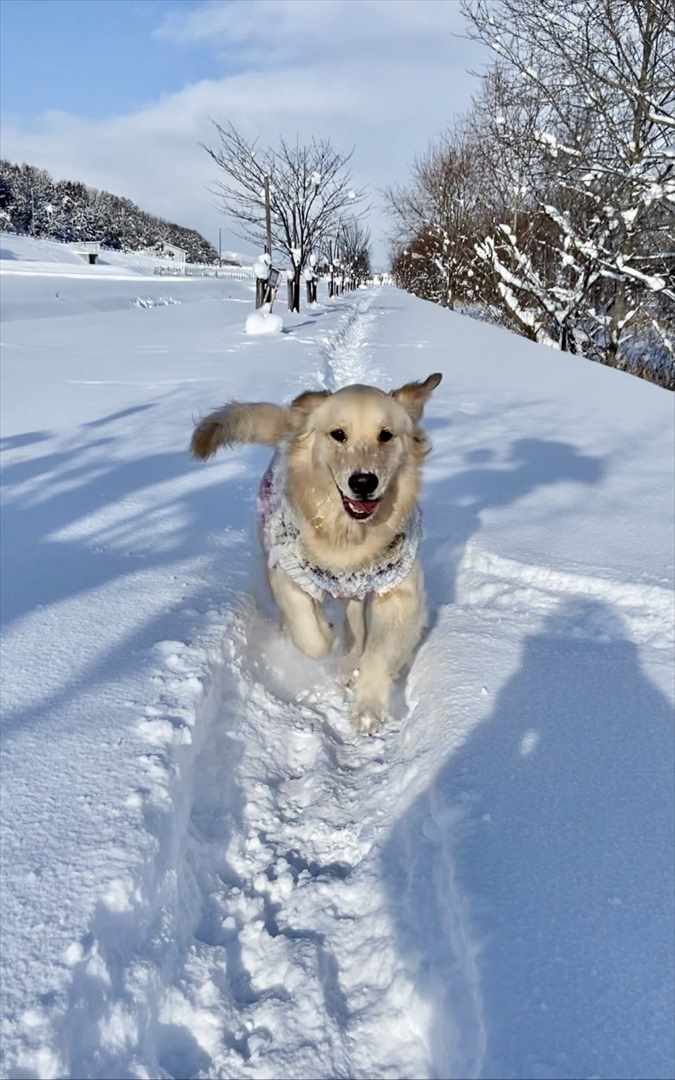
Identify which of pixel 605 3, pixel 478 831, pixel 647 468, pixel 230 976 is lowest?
pixel 230 976

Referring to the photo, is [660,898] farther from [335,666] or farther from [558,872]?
[335,666]

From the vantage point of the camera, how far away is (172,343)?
539 inches

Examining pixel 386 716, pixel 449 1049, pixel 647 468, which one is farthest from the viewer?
pixel 647 468

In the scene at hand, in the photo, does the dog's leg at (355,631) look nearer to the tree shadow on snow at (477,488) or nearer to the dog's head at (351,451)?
the tree shadow on snow at (477,488)

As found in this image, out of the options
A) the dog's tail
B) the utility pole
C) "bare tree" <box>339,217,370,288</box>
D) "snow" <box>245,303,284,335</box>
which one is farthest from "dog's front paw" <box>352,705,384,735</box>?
"bare tree" <box>339,217,370,288</box>

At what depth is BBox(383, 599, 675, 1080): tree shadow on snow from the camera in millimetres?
1109

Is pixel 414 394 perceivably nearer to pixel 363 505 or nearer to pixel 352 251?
pixel 363 505

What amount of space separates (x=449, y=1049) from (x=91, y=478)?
3.94m

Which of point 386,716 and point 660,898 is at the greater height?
point 660,898

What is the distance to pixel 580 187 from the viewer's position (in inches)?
473

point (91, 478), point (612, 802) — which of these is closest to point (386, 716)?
point (612, 802)

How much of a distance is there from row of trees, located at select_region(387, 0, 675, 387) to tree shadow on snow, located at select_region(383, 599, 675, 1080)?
8.12 metres

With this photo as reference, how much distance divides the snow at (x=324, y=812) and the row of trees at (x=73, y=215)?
84592 millimetres

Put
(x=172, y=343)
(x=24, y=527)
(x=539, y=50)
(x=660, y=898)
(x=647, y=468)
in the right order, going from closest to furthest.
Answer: (x=660, y=898)
(x=24, y=527)
(x=647, y=468)
(x=539, y=50)
(x=172, y=343)
